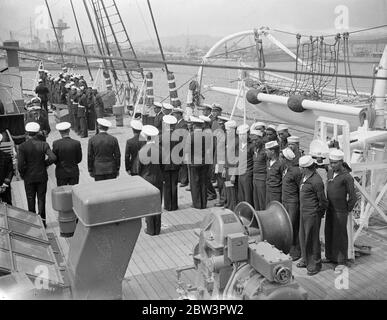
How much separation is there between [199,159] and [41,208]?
2.23m

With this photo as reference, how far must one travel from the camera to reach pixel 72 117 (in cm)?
1327

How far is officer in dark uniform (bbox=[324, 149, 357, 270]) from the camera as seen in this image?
5.11 m

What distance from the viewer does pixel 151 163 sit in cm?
626

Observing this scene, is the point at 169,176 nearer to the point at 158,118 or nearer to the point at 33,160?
the point at 33,160

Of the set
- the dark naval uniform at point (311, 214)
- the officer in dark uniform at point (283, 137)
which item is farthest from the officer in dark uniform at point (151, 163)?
the dark naval uniform at point (311, 214)

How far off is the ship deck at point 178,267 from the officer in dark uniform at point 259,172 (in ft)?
3.10

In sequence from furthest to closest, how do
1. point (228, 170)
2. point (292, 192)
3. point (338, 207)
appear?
1. point (228, 170)
2. point (292, 192)
3. point (338, 207)

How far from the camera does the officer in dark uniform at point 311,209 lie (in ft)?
16.4

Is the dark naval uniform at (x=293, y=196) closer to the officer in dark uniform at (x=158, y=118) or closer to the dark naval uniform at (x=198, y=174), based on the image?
the dark naval uniform at (x=198, y=174)

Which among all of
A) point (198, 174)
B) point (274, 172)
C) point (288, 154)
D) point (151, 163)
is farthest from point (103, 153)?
point (288, 154)

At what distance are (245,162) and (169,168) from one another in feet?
3.57

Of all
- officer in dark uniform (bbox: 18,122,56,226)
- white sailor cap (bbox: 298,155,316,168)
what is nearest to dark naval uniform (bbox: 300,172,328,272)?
white sailor cap (bbox: 298,155,316,168)
